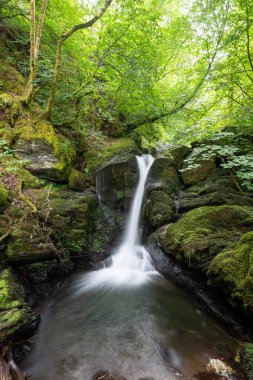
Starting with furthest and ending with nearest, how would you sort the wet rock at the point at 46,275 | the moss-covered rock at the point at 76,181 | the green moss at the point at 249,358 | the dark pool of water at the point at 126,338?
the moss-covered rock at the point at 76,181
the wet rock at the point at 46,275
the dark pool of water at the point at 126,338
the green moss at the point at 249,358

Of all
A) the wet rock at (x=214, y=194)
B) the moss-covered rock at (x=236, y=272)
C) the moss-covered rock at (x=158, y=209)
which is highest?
the wet rock at (x=214, y=194)

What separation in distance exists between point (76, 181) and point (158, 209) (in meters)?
2.80

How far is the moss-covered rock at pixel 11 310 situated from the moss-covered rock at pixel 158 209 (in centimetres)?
387

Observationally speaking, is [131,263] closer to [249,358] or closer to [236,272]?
[236,272]

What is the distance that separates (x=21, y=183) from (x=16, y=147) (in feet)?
4.58

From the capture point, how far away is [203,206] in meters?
5.54

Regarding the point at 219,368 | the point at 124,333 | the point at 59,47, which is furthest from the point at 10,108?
the point at 219,368

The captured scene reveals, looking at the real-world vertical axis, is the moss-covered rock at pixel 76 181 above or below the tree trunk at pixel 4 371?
above

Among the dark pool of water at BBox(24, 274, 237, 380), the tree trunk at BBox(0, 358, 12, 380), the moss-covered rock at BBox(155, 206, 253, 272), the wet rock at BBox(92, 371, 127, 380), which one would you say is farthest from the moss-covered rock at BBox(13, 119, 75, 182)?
the wet rock at BBox(92, 371, 127, 380)

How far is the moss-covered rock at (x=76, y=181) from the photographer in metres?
6.54

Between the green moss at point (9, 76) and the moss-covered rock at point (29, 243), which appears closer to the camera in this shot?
the moss-covered rock at point (29, 243)

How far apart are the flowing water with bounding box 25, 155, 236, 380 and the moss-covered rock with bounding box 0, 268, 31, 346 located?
1.57 feet

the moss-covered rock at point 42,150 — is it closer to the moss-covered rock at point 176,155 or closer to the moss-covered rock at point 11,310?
the moss-covered rock at point 11,310

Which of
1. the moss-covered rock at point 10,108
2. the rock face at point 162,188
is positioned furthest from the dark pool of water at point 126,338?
the moss-covered rock at point 10,108
